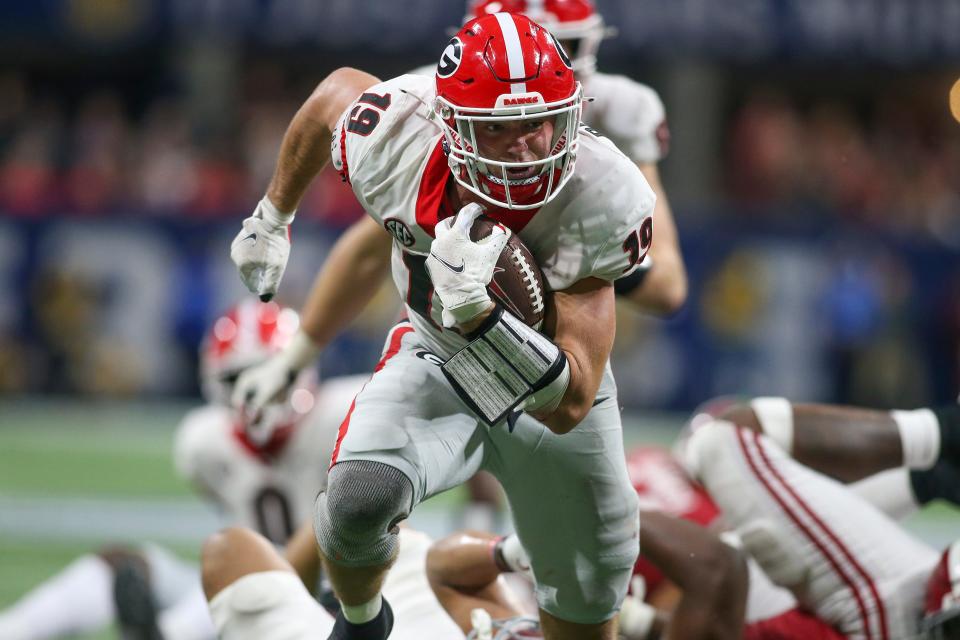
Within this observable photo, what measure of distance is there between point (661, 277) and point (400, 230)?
1.36 meters

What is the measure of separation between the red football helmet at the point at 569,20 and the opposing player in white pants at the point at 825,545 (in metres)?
1.36

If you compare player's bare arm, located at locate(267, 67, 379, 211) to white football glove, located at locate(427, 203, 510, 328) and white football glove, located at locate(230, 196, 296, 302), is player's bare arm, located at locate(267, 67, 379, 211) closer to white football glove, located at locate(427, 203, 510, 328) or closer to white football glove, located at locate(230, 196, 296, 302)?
white football glove, located at locate(230, 196, 296, 302)

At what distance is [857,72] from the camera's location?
13000mm

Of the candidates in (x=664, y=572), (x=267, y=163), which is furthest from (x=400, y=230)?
(x=267, y=163)

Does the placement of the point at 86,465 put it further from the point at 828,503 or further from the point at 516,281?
the point at 516,281

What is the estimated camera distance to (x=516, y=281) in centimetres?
281

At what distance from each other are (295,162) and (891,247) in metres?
6.99

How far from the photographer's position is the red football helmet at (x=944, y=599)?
10.4 ft

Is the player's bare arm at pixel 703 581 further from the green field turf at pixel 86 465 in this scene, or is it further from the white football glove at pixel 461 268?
the green field turf at pixel 86 465

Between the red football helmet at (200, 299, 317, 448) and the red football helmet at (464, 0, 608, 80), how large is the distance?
4.09 feet

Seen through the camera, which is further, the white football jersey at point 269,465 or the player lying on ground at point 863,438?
the white football jersey at point 269,465

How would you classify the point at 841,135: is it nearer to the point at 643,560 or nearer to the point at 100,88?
the point at 100,88

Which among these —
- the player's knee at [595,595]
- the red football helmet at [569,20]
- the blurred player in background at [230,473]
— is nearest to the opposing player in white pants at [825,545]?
the player's knee at [595,595]

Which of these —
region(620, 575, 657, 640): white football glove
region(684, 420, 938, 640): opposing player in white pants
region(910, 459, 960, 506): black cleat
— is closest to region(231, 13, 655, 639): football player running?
region(620, 575, 657, 640): white football glove
